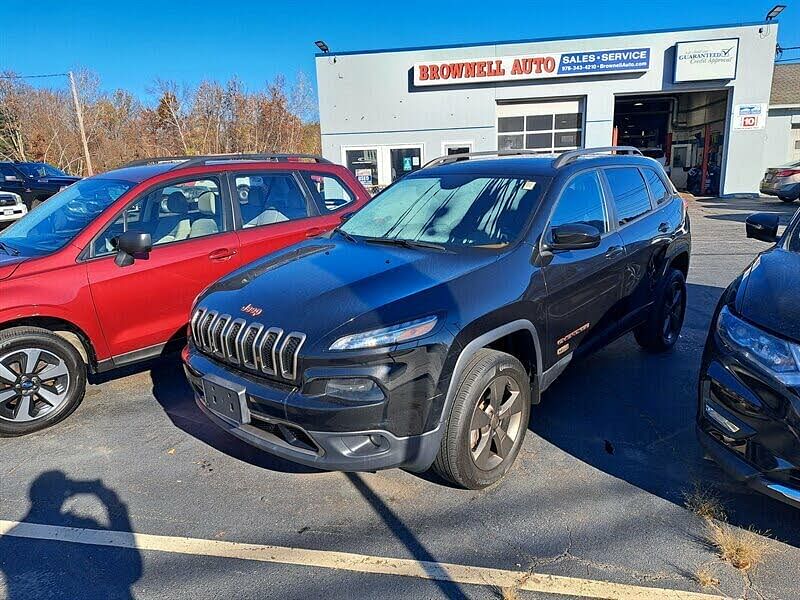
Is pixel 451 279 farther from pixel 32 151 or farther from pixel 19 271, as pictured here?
pixel 32 151

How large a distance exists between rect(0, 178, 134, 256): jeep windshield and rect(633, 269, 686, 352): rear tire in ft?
14.7

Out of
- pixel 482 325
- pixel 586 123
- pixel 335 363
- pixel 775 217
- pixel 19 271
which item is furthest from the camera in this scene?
pixel 586 123

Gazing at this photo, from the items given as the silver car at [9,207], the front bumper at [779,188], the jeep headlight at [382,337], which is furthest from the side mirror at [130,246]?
the front bumper at [779,188]

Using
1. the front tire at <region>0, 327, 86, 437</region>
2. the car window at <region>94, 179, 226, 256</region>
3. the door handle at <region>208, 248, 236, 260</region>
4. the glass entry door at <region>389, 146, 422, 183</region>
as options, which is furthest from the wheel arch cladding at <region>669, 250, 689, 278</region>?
the glass entry door at <region>389, 146, 422, 183</region>

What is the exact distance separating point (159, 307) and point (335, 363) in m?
2.31

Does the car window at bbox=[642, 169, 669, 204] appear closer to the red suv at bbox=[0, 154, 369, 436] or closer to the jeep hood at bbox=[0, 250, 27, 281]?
the red suv at bbox=[0, 154, 369, 436]

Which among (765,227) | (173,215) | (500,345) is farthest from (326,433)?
(765,227)

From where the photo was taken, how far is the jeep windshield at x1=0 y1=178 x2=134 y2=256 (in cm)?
388

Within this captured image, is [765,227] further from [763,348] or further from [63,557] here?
[63,557]

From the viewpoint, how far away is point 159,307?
4.09 meters

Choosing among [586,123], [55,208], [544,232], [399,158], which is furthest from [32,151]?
[544,232]

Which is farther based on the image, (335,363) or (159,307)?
(159,307)

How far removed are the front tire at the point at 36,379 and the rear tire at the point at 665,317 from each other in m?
4.51

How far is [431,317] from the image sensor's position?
253cm
